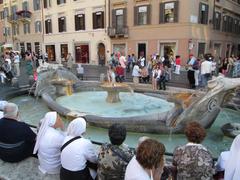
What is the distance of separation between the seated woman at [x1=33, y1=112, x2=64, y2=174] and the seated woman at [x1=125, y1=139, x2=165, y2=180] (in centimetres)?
141

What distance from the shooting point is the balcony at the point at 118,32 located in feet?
87.1

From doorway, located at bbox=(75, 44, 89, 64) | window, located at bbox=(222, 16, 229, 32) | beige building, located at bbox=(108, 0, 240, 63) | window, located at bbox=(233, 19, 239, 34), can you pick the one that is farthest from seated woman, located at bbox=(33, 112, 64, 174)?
window, located at bbox=(233, 19, 239, 34)

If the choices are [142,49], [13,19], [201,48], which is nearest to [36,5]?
[13,19]

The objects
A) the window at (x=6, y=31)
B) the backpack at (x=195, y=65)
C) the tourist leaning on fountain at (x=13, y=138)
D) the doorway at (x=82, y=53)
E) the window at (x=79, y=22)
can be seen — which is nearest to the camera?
the tourist leaning on fountain at (x=13, y=138)

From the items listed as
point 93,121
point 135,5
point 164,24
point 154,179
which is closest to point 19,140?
point 154,179

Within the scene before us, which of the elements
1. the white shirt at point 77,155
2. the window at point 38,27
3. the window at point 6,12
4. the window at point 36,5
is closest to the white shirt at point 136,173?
the white shirt at point 77,155

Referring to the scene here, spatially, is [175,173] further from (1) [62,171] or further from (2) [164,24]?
(2) [164,24]

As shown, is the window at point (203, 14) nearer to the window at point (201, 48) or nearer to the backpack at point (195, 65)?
the window at point (201, 48)

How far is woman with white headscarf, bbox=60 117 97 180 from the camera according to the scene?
3.32 meters

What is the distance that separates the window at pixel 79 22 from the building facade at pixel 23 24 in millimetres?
7635

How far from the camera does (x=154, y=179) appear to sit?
2.78 meters

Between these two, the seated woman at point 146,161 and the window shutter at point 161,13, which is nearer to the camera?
the seated woman at point 146,161

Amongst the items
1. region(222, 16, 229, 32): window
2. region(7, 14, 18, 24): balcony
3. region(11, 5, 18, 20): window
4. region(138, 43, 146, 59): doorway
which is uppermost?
region(11, 5, 18, 20): window

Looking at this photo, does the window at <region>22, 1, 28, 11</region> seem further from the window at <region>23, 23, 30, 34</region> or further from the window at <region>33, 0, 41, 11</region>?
the window at <region>33, 0, 41, 11</region>
